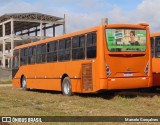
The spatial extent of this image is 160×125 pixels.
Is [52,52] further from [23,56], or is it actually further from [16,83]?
[16,83]

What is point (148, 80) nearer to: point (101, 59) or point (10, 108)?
point (101, 59)

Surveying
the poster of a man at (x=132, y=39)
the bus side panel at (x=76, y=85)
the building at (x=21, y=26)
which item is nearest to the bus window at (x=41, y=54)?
the bus side panel at (x=76, y=85)

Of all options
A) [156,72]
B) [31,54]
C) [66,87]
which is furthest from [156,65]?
[31,54]

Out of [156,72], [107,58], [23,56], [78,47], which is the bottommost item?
[156,72]

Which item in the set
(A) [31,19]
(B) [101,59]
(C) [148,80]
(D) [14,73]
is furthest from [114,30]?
(A) [31,19]

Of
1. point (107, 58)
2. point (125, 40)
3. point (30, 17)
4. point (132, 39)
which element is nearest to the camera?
point (107, 58)

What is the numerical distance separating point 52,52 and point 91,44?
14.3 ft

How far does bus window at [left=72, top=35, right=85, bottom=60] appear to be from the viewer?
57.2ft

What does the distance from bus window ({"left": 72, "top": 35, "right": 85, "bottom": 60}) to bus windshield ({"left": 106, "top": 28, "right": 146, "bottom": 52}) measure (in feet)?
5.08

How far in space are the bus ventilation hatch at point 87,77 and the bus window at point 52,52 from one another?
11.2 ft

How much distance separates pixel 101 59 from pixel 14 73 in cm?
1224

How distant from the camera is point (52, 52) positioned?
20.7 m

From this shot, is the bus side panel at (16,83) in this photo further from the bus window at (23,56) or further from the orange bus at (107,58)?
the orange bus at (107,58)

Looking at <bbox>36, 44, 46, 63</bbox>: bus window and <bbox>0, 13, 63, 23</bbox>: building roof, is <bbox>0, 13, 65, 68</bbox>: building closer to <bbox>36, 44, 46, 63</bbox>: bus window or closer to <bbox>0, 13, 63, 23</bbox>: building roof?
<bbox>0, 13, 63, 23</bbox>: building roof
